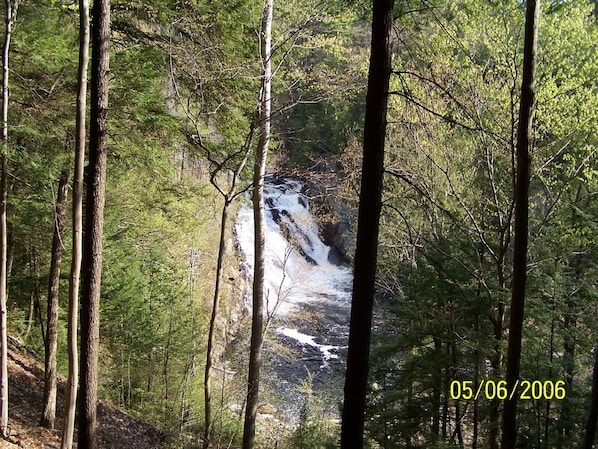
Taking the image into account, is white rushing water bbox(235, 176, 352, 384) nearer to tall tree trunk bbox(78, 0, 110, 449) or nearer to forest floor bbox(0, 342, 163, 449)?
forest floor bbox(0, 342, 163, 449)

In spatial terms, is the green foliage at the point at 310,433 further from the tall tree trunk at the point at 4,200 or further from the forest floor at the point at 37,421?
the tall tree trunk at the point at 4,200

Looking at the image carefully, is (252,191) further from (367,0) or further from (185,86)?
(367,0)

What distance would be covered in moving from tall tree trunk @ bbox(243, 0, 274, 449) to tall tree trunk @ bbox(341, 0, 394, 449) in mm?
3134

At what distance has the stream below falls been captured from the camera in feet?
51.7

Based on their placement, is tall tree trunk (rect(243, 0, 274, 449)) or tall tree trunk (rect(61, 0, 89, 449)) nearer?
tall tree trunk (rect(61, 0, 89, 449))

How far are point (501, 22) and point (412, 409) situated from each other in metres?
6.47

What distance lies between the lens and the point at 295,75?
24.7ft

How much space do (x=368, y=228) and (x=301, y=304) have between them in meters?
19.3

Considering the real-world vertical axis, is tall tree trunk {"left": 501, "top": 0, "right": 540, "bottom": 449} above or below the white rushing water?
above

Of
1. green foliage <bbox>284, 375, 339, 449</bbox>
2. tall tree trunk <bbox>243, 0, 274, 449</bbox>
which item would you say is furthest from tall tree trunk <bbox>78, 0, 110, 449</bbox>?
green foliage <bbox>284, 375, 339, 449</bbox>

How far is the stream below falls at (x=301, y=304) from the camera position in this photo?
15758 mm

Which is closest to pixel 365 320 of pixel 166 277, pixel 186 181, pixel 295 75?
pixel 295 75

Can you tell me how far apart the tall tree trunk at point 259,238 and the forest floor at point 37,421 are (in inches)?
124

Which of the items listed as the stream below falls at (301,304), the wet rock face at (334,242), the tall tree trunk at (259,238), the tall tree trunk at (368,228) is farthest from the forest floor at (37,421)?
the wet rock face at (334,242)
